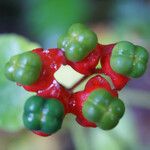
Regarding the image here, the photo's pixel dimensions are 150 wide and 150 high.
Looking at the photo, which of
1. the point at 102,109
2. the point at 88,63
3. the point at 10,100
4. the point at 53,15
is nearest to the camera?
the point at 102,109

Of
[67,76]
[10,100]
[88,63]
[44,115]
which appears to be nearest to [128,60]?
[88,63]

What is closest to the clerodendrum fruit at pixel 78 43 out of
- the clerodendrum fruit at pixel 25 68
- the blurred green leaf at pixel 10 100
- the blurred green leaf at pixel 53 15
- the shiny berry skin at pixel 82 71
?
the shiny berry skin at pixel 82 71

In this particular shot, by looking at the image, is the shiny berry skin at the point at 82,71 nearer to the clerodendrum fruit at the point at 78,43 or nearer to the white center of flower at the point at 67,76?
the clerodendrum fruit at the point at 78,43


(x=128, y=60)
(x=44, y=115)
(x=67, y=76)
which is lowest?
(x=67, y=76)

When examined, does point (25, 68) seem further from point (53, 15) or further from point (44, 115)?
point (53, 15)

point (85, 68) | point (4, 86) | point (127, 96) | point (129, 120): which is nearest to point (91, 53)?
point (85, 68)

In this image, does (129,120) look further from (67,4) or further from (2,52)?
(2,52)
